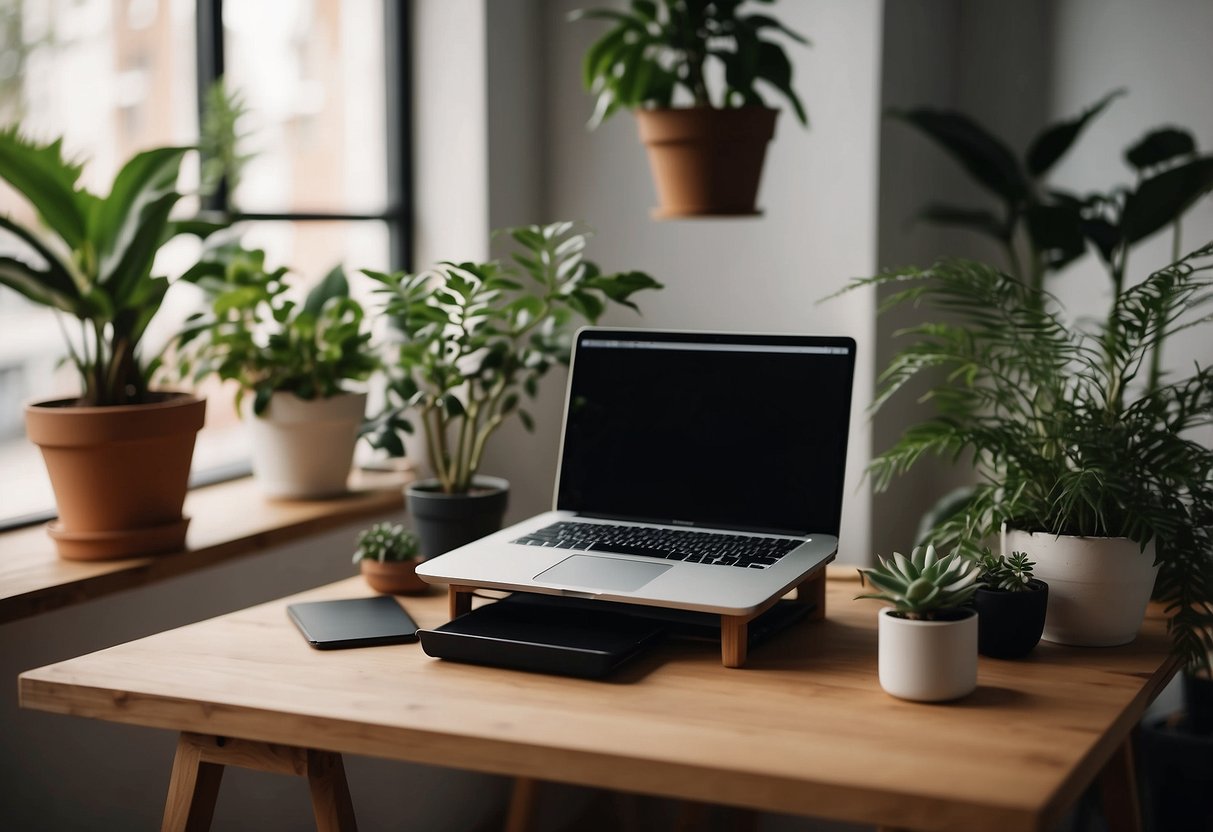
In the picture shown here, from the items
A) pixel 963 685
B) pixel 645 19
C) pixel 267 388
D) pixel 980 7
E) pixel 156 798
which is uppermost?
pixel 980 7

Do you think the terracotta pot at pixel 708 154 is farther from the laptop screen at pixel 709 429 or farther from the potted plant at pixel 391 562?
the potted plant at pixel 391 562

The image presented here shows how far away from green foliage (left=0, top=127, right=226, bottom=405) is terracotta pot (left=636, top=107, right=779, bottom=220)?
0.68m

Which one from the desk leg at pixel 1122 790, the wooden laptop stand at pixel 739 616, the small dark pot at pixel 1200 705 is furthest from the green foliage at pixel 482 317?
the small dark pot at pixel 1200 705

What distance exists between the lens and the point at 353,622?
58.4 inches

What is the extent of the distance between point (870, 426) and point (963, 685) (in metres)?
1.31

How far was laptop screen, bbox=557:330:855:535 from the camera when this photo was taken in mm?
1513

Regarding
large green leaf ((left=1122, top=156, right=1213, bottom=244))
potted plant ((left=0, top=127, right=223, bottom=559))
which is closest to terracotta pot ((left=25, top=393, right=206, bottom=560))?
potted plant ((left=0, top=127, right=223, bottom=559))

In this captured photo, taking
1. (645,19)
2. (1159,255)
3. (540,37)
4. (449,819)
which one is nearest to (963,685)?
(645,19)

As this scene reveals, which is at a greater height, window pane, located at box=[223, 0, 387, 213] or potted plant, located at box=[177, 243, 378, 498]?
window pane, located at box=[223, 0, 387, 213]

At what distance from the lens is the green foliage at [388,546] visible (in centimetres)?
166

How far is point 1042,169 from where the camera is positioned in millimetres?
2471

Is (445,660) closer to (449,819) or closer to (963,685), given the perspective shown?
(963,685)

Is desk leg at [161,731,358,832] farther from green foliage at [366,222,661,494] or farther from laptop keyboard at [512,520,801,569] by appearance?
green foliage at [366,222,661,494]

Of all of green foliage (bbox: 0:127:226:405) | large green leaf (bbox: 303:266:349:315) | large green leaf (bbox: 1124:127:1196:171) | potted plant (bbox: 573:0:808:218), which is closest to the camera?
green foliage (bbox: 0:127:226:405)
